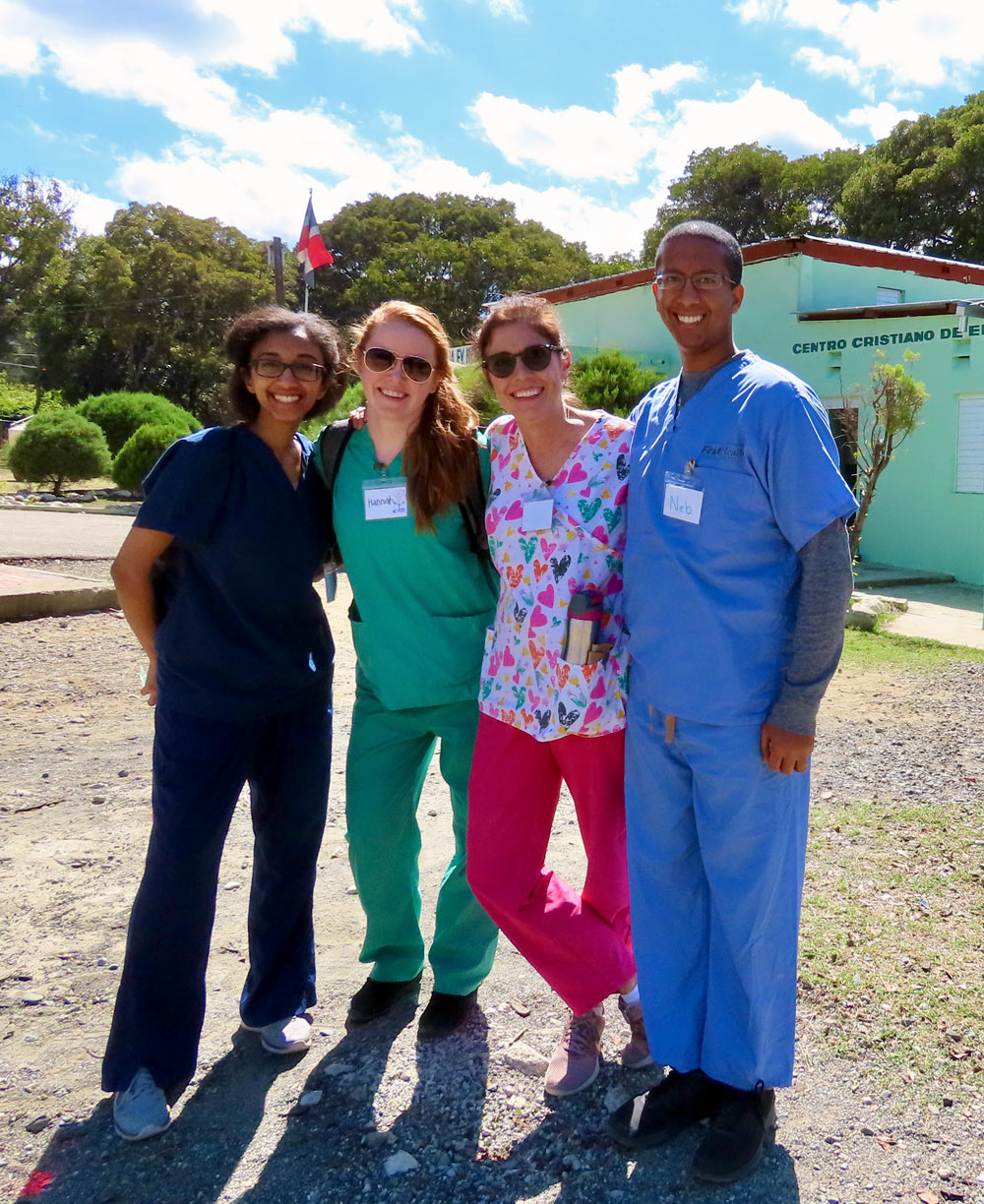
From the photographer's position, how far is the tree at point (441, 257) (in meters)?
36.7

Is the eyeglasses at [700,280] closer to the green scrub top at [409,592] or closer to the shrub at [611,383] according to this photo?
the green scrub top at [409,592]

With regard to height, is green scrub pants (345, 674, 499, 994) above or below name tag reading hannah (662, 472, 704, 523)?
below

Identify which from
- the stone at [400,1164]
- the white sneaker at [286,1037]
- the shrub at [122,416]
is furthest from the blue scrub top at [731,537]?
the shrub at [122,416]

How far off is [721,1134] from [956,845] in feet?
7.82

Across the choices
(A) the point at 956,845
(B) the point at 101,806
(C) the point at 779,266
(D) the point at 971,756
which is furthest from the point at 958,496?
(B) the point at 101,806

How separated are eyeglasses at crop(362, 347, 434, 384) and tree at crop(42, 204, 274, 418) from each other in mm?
28419

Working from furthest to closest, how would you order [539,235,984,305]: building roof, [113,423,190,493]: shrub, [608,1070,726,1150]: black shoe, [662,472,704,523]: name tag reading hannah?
1. [113,423,190,493]: shrub
2. [539,235,984,305]: building roof
3. [608,1070,726,1150]: black shoe
4. [662,472,704,523]: name tag reading hannah

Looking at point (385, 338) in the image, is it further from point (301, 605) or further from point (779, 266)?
point (779, 266)

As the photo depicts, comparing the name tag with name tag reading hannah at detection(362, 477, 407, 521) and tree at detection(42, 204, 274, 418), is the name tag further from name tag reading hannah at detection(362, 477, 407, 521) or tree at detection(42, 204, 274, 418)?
tree at detection(42, 204, 274, 418)

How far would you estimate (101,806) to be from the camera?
4402mm

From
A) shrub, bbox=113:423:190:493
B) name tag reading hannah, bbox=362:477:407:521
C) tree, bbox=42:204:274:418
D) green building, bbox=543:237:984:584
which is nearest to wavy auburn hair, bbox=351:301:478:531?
name tag reading hannah, bbox=362:477:407:521

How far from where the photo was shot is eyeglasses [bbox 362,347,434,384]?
2.59 metres

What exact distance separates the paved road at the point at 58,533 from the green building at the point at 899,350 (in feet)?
21.6

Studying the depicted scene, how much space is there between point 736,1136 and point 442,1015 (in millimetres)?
894
